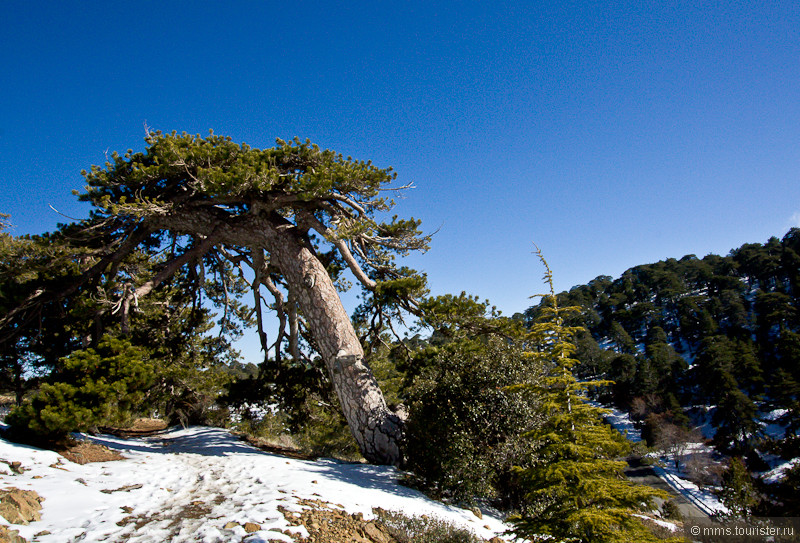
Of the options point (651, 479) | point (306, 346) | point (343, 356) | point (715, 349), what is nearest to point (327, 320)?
point (343, 356)

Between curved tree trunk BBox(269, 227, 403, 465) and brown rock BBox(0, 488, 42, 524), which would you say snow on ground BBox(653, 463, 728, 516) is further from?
brown rock BBox(0, 488, 42, 524)

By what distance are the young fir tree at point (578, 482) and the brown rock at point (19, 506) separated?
499 centimetres

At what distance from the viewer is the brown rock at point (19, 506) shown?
11.6 feet

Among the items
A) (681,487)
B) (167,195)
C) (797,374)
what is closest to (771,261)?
(797,374)

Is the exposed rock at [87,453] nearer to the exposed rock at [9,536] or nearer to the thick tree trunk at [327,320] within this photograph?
the exposed rock at [9,536]

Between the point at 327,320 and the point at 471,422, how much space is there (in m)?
4.04

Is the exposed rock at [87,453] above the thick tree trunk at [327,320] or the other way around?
the other way around

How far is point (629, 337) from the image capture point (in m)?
83.9

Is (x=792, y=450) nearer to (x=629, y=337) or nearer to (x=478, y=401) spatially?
(x=478, y=401)

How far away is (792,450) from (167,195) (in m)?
22.7

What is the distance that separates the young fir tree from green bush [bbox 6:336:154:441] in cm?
717

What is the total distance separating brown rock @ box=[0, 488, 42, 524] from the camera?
355 centimetres

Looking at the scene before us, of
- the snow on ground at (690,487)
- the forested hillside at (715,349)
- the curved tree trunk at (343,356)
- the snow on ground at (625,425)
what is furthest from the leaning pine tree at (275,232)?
the snow on ground at (625,425)

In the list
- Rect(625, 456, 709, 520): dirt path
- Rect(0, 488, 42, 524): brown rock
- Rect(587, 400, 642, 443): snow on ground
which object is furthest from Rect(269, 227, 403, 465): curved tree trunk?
Rect(587, 400, 642, 443): snow on ground
